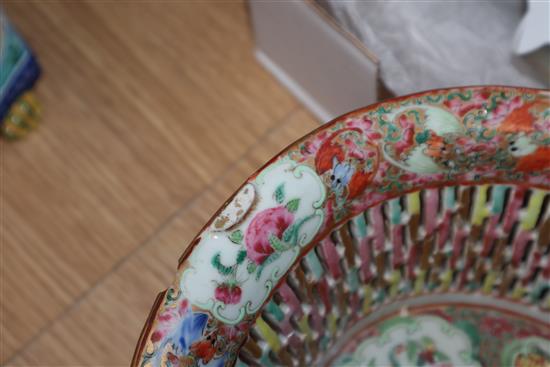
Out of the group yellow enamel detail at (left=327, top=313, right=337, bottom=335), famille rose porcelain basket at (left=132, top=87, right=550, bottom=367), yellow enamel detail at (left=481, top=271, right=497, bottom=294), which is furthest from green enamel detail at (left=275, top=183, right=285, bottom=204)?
yellow enamel detail at (left=481, top=271, right=497, bottom=294)

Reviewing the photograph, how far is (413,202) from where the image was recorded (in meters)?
0.80

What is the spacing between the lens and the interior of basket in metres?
0.79

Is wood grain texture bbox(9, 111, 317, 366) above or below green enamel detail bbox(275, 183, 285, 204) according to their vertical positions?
below

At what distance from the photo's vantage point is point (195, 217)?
1176 mm

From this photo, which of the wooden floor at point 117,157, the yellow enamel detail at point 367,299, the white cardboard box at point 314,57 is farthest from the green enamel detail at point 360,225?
the wooden floor at point 117,157

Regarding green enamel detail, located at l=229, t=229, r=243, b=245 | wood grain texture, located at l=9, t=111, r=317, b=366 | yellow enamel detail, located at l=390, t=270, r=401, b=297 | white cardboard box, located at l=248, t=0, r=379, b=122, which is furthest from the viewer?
wood grain texture, located at l=9, t=111, r=317, b=366

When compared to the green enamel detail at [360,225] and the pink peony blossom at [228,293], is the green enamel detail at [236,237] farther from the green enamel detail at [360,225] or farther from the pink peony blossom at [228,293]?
the green enamel detail at [360,225]

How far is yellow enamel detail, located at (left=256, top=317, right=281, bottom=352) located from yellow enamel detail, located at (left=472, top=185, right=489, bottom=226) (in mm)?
267

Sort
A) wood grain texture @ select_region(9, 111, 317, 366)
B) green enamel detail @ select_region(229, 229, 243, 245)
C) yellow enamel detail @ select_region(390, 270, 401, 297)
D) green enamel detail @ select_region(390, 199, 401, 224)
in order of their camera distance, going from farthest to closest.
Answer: wood grain texture @ select_region(9, 111, 317, 366), yellow enamel detail @ select_region(390, 270, 401, 297), green enamel detail @ select_region(390, 199, 401, 224), green enamel detail @ select_region(229, 229, 243, 245)

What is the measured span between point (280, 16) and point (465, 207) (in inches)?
17.9

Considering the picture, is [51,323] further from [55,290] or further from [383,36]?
[383,36]

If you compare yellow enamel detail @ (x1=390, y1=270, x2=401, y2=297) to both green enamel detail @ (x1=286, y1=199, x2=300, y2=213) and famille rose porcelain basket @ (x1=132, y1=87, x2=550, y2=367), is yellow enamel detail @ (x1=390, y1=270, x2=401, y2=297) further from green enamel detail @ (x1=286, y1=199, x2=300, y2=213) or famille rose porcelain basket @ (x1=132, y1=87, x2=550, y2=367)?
green enamel detail @ (x1=286, y1=199, x2=300, y2=213)

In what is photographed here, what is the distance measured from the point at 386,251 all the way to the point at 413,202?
0.28ft

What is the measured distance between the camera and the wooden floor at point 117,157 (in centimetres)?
114
